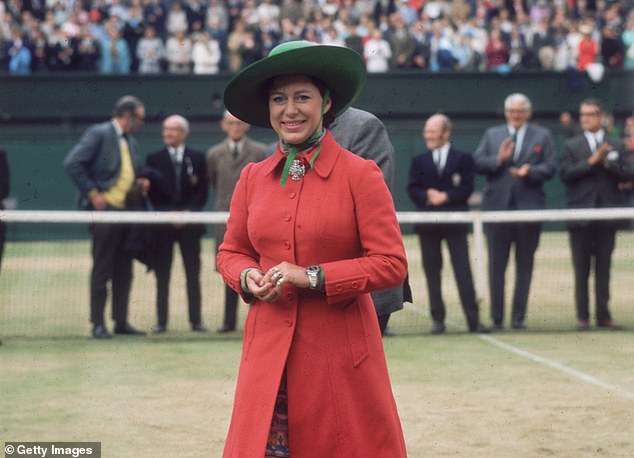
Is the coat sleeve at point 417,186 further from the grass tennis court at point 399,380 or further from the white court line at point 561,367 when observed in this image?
the white court line at point 561,367

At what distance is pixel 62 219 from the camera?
10.8 m

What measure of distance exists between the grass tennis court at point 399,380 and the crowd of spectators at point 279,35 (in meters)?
10.4

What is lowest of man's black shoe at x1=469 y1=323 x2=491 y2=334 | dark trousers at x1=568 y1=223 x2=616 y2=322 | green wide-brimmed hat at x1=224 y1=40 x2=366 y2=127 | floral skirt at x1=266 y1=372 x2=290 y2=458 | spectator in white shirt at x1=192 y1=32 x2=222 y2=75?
man's black shoe at x1=469 y1=323 x2=491 y2=334

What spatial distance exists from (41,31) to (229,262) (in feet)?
66.4

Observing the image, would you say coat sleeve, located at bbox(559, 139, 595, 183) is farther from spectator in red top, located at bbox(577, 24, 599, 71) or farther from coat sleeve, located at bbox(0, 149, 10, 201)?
spectator in red top, located at bbox(577, 24, 599, 71)

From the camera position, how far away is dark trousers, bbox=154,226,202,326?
37.7ft

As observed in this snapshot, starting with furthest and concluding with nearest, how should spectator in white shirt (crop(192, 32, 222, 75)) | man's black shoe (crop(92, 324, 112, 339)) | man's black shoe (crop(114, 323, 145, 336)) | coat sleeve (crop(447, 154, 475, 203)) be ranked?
1. spectator in white shirt (crop(192, 32, 222, 75))
2. coat sleeve (crop(447, 154, 475, 203))
3. man's black shoe (crop(114, 323, 145, 336))
4. man's black shoe (crop(92, 324, 112, 339))

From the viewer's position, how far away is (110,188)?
37.5ft

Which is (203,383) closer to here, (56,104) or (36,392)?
(36,392)

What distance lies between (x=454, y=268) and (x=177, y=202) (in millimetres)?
2645

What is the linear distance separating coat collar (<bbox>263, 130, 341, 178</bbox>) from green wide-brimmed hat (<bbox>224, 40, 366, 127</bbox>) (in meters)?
0.18

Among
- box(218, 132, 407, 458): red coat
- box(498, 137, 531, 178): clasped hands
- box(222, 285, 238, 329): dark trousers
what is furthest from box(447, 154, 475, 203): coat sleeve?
box(218, 132, 407, 458): red coat

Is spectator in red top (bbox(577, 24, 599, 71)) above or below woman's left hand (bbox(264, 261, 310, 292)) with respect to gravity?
above

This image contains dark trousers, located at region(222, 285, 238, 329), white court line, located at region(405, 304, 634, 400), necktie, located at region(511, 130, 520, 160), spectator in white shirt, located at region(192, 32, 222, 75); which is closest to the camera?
white court line, located at region(405, 304, 634, 400)
